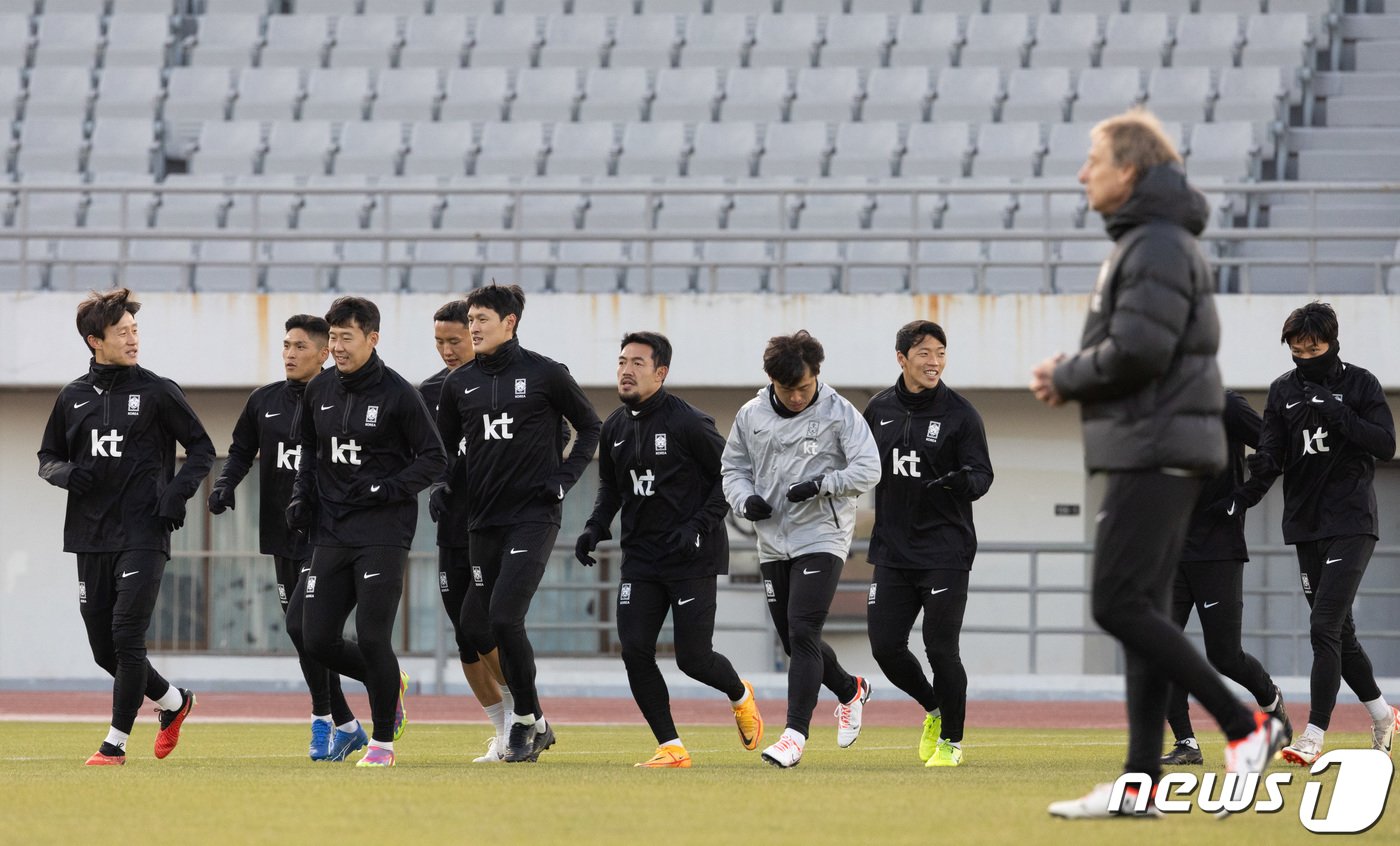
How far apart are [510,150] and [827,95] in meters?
3.56

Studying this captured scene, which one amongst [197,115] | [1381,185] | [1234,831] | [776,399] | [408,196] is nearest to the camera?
[1234,831]

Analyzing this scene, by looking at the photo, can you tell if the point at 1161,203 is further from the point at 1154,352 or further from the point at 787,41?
the point at 787,41

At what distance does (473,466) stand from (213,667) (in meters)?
11.6

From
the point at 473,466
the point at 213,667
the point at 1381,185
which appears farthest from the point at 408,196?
the point at 473,466

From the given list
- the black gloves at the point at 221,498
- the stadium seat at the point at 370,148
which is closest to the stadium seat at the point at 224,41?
the stadium seat at the point at 370,148

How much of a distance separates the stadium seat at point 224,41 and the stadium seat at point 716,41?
5.23 meters

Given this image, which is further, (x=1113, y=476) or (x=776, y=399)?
(x=776, y=399)

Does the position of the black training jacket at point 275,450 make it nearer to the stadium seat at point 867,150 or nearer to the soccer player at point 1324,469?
the soccer player at point 1324,469

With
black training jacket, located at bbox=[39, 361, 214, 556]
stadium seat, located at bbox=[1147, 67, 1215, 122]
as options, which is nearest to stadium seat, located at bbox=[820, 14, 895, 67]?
stadium seat, located at bbox=[1147, 67, 1215, 122]

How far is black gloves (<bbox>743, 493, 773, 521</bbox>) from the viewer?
817cm

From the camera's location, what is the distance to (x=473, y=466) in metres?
8.58

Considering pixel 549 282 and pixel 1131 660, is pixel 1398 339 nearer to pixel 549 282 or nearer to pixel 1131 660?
pixel 549 282

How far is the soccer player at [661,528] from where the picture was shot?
8.48 m

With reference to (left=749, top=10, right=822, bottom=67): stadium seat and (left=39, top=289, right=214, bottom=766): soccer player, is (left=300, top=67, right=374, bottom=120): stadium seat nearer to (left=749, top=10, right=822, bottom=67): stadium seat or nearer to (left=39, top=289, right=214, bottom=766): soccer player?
(left=749, top=10, right=822, bottom=67): stadium seat
